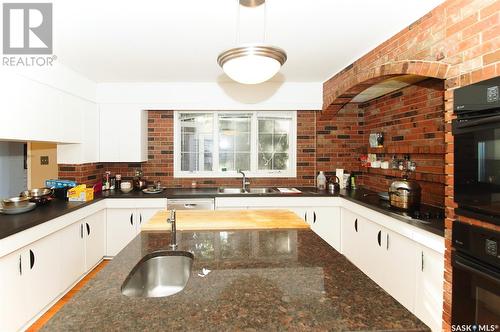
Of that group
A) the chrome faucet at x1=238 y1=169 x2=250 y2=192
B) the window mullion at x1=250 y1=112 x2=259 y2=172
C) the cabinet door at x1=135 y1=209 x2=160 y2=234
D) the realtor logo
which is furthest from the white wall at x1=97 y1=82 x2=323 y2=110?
the cabinet door at x1=135 y1=209 x2=160 y2=234

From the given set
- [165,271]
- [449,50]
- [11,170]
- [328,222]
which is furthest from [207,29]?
[11,170]

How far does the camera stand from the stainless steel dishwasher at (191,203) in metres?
3.42

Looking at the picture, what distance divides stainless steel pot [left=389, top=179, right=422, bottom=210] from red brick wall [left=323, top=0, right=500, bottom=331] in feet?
2.30

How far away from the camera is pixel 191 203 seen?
3.43 metres

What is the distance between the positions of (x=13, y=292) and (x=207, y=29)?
250 centimetres

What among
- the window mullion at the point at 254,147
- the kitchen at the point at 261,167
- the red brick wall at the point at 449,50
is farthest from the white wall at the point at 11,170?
the red brick wall at the point at 449,50

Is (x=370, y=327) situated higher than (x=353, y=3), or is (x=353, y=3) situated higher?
(x=353, y=3)

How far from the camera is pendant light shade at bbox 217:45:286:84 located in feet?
4.18

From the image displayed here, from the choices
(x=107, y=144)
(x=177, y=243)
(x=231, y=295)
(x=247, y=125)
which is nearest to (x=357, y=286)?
(x=231, y=295)

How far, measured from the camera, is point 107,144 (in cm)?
371

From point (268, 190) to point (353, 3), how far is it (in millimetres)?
2589

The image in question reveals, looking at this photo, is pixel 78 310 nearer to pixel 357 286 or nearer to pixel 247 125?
pixel 357 286

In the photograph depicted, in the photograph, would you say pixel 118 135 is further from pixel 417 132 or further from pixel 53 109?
pixel 417 132

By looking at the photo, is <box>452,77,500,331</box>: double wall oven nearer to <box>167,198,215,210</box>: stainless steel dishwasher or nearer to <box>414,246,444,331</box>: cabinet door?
<box>414,246,444,331</box>: cabinet door
